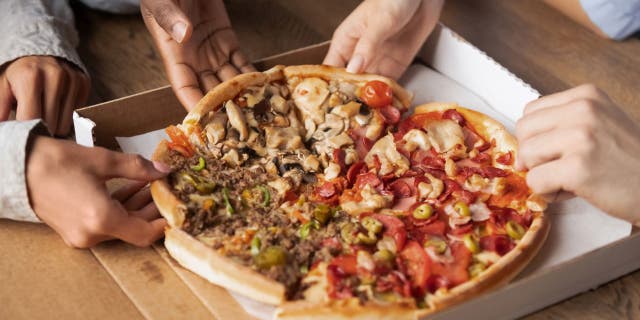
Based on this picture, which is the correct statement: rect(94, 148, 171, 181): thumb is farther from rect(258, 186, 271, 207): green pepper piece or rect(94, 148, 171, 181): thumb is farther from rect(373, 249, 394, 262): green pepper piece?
rect(373, 249, 394, 262): green pepper piece

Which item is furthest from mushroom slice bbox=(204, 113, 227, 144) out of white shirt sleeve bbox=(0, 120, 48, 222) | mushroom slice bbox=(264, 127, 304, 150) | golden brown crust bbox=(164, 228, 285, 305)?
white shirt sleeve bbox=(0, 120, 48, 222)

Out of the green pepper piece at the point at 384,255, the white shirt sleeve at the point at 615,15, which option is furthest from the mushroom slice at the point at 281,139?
the white shirt sleeve at the point at 615,15

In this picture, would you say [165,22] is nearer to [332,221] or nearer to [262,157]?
[262,157]

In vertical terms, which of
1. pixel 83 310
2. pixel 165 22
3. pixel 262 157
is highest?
pixel 165 22

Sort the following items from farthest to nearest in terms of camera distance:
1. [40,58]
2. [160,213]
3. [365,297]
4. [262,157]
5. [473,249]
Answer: [40,58], [262,157], [160,213], [473,249], [365,297]

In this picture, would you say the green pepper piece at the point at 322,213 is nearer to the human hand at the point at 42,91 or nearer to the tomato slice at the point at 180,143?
the tomato slice at the point at 180,143

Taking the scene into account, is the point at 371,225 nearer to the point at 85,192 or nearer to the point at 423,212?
the point at 423,212

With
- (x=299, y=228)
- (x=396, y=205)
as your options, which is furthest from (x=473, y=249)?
(x=299, y=228)
